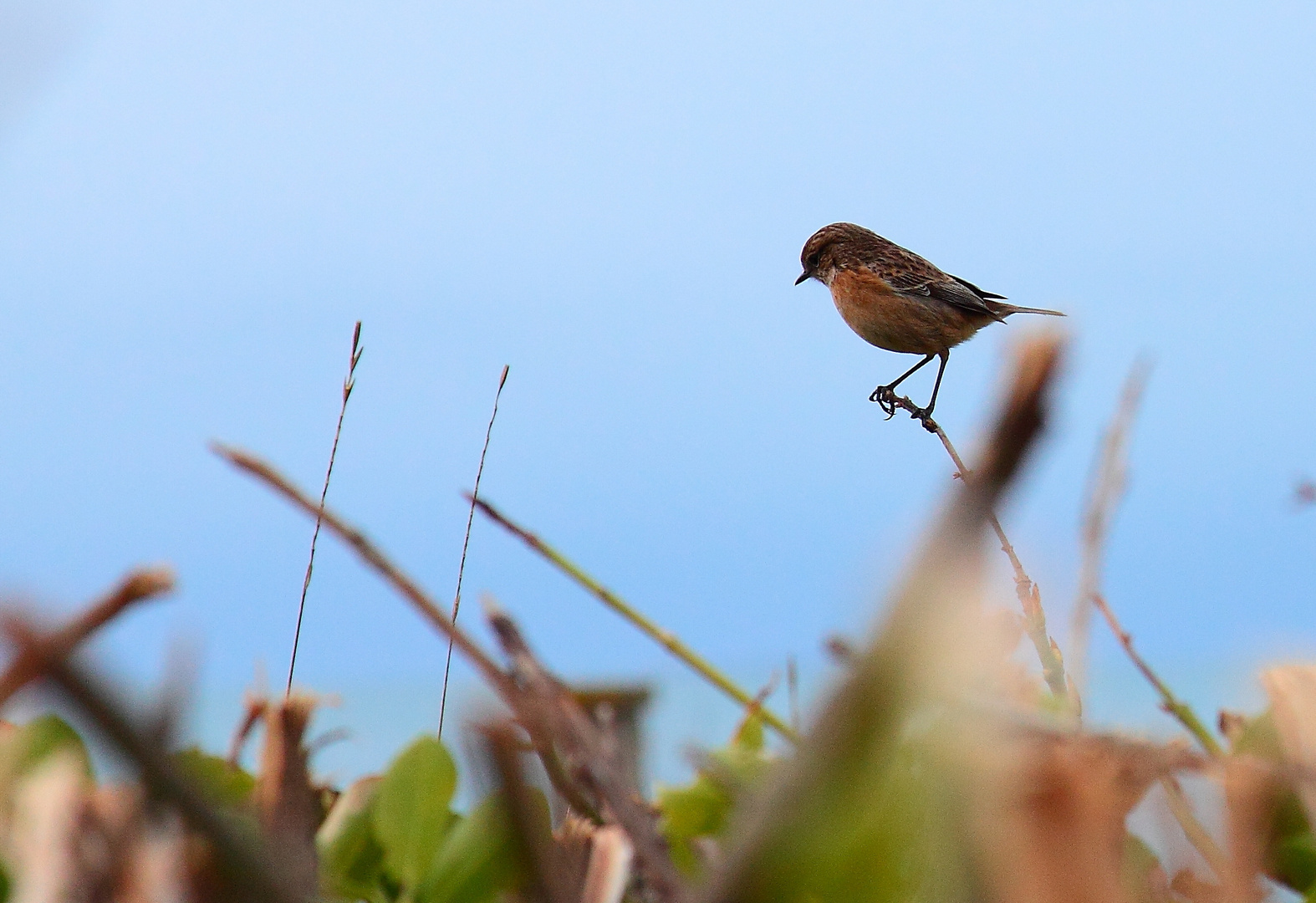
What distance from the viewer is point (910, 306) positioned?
7266 mm

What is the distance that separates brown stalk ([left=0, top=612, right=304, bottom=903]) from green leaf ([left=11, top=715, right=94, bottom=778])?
1.69ft

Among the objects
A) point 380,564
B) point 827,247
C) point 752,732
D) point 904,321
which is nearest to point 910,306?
point 904,321

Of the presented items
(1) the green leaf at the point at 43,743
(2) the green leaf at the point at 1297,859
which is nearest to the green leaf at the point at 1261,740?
(2) the green leaf at the point at 1297,859

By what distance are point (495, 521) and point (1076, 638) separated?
1.49 ft

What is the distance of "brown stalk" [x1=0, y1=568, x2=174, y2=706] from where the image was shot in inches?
16.9

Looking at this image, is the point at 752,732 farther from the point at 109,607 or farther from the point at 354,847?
the point at 109,607

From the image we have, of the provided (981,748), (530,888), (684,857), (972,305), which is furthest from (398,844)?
(972,305)

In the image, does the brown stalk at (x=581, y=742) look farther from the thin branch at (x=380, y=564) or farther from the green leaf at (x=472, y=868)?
the green leaf at (x=472, y=868)

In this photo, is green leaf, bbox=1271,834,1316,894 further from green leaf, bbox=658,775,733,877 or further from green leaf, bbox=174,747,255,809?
green leaf, bbox=174,747,255,809

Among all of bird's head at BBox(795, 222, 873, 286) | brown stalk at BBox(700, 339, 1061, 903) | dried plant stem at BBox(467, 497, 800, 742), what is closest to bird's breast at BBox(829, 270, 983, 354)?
bird's head at BBox(795, 222, 873, 286)

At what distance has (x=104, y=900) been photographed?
1.67ft

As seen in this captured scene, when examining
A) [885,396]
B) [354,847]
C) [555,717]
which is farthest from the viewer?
[885,396]

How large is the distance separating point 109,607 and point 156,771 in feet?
0.88

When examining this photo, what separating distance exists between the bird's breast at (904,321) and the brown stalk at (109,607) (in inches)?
269
